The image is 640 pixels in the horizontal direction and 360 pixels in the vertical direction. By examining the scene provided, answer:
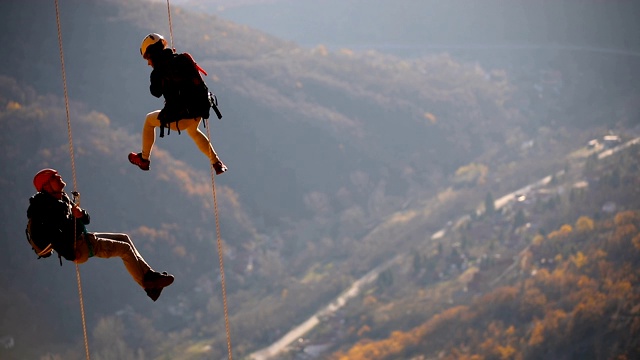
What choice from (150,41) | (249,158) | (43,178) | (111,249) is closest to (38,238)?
(43,178)

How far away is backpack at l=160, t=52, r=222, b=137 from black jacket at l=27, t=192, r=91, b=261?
6.15ft

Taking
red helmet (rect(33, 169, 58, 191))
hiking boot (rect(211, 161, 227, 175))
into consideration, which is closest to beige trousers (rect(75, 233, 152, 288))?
red helmet (rect(33, 169, 58, 191))

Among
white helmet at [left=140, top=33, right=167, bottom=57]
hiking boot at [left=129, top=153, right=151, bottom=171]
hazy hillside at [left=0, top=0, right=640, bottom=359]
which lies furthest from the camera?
hazy hillside at [left=0, top=0, right=640, bottom=359]

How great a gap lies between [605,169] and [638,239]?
55.2 feet

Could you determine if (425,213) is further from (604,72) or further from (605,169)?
(604,72)

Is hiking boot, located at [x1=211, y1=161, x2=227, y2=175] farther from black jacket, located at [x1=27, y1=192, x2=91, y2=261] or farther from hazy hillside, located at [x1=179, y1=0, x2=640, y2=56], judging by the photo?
hazy hillside, located at [x1=179, y1=0, x2=640, y2=56]

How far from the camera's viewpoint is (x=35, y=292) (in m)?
70.4

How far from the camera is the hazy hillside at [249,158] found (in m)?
70.1

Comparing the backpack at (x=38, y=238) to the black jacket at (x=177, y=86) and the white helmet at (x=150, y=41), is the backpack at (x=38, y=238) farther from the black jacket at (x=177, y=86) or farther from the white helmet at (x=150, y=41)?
the white helmet at (x=150, y=41)

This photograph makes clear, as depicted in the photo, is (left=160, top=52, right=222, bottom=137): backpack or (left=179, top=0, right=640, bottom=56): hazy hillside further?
(left=179, top=0, right=640, bottom=56): hazy hillside

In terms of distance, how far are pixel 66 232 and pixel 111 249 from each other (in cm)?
64

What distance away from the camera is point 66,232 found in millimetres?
11719

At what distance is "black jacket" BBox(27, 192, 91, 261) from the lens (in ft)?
38.2

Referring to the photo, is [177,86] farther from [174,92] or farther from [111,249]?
[111,249]
